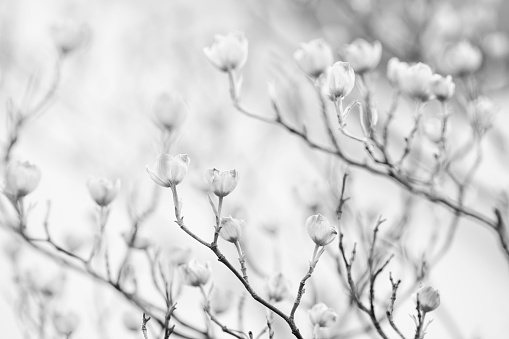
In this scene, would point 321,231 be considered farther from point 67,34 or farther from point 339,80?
point 67,34

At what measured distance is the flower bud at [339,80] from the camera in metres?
0.71

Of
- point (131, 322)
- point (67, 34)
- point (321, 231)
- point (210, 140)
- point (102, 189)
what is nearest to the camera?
point (321, 231)

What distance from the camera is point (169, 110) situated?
2.85ft

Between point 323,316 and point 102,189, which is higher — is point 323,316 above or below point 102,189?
below

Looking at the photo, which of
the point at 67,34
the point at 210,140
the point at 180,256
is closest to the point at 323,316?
the point at 180,256

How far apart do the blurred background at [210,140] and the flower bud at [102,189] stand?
0.76 meters

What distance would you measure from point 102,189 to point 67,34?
360 millimetres

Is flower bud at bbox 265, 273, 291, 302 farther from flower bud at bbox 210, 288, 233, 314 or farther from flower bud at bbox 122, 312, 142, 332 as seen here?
flower bud at bbox 122, 312, 142, 332

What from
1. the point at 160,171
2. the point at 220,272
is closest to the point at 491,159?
the point at 220,272

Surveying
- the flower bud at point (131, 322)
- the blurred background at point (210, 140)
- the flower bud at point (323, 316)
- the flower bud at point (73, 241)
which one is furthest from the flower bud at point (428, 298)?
the blurred background at point (210, 140)

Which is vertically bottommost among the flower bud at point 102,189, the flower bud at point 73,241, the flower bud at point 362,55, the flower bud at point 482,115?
the flower bud at point 102,189

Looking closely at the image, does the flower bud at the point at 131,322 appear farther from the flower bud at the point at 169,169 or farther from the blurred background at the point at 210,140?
the blurred background at the point at 210,140

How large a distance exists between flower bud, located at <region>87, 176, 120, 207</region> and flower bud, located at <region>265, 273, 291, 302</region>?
23 cm

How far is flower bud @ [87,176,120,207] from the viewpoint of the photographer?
79 centimetres
